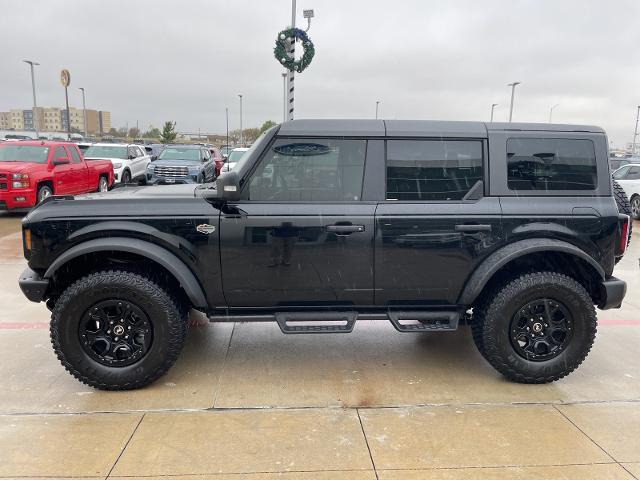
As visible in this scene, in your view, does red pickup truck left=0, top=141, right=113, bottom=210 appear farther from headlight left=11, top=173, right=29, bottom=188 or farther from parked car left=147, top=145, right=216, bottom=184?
parked car left=147, top=145, right=216, bottom=184

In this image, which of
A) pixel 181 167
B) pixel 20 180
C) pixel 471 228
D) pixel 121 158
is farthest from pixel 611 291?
pixel 121 158

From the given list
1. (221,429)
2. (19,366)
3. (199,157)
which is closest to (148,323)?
(221,429)

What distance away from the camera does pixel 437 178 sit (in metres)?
3.72

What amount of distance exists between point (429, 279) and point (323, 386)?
111cm

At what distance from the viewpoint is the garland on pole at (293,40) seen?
14609 millimetres

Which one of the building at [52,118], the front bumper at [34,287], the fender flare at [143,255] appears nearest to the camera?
the fender flare at [143,255]

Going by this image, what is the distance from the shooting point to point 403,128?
3.75m

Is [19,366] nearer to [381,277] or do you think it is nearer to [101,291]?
[101,291]

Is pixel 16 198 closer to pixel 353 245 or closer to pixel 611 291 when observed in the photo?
pixel 353 245

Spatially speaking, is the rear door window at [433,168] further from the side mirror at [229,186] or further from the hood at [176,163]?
the hood at [176,163]

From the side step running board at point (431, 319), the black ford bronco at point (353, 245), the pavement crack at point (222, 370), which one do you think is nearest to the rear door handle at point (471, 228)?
the black ford bronco at point (353, 245)

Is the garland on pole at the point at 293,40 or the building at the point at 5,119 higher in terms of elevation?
the building at the point at 5,119

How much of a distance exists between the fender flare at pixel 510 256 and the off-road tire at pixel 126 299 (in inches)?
83.3

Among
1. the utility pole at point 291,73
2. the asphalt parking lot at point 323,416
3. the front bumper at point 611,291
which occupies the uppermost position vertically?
the utility pole at point 291,73
